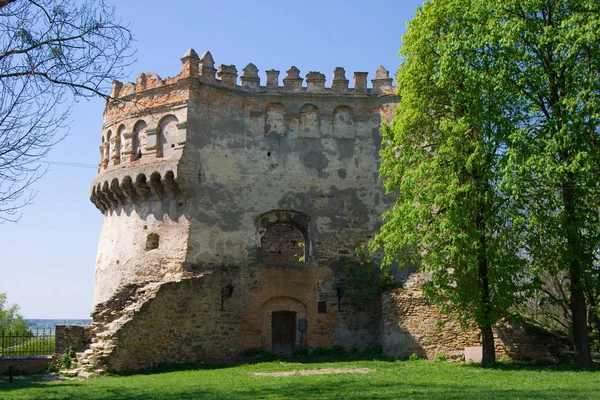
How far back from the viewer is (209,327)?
2139cm

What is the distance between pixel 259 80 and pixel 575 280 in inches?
497

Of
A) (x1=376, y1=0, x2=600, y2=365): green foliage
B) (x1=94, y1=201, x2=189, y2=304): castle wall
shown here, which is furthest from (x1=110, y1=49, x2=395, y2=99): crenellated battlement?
(x1=376, y1=0, x2=600, y2=365): green foliage

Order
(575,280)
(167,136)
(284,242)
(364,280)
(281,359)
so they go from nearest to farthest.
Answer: (575,280)
(281,359)
(364,280)
(167,136)
(284,242)

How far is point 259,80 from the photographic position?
24.5 meters

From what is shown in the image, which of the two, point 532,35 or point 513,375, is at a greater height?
point 532,35

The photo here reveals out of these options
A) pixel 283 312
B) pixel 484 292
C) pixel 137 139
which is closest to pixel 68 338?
pixel 283 312

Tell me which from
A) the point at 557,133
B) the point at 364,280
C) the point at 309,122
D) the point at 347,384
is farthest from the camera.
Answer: the point at 309,122

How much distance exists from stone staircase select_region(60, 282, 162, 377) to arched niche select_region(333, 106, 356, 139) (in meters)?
8.22

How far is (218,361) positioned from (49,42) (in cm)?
1305

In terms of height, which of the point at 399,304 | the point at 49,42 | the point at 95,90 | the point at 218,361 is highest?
the point at 49,42

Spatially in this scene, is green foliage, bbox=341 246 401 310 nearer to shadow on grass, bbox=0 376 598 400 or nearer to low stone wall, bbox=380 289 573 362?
low stone wall, bbox=380 289 573 362

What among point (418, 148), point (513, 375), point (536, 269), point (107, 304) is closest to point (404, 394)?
point (513, 375)

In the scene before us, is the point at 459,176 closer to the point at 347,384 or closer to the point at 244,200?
the point at 347,384

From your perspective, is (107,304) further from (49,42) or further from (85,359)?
(49,42)
